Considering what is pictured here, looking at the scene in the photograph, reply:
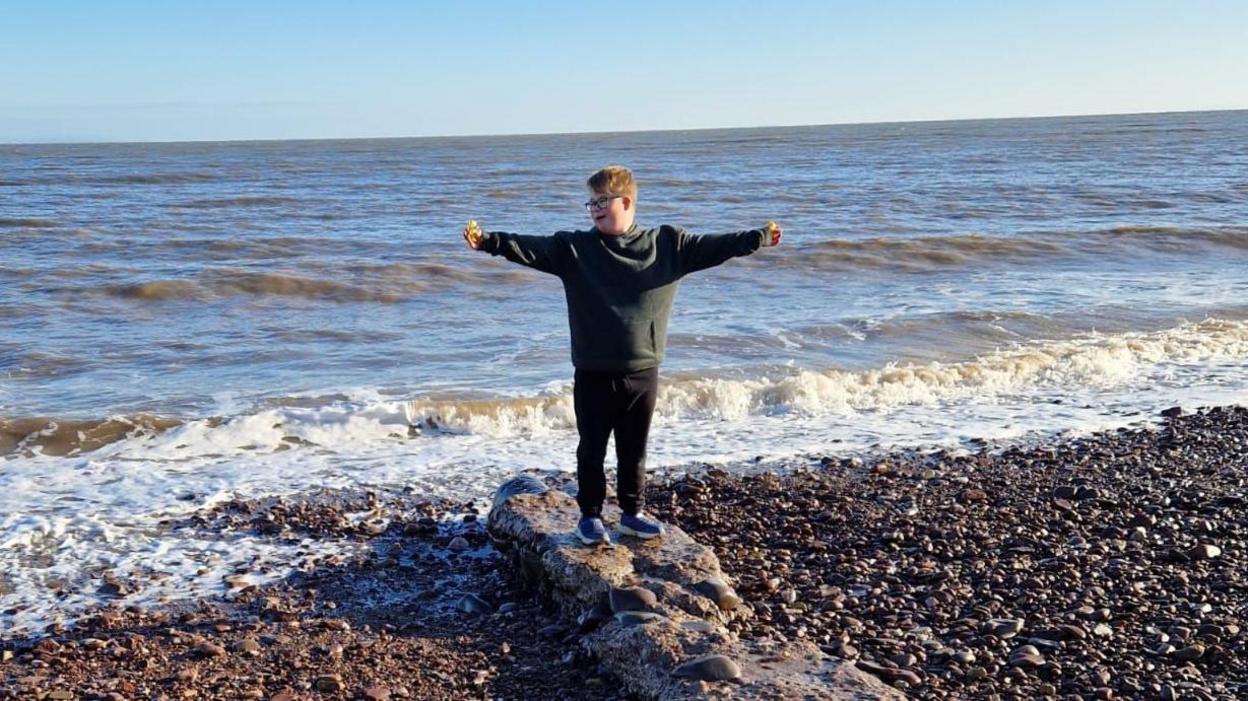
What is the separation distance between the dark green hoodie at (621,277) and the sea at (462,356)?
2356mm

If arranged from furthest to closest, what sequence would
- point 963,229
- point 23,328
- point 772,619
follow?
point 963,229 < point 23,328 < point 772,619

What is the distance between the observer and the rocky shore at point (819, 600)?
188 inches

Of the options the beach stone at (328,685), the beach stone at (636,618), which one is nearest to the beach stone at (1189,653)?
the beach stone at (636,618)

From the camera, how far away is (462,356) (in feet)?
42.2

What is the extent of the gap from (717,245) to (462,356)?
25.3 ft

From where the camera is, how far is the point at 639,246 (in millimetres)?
5484

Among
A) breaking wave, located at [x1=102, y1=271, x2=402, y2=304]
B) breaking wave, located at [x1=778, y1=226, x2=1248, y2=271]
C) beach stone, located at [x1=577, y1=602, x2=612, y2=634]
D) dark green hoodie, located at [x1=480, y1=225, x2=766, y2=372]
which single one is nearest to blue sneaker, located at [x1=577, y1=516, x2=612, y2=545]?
beach stone, located at [x1=577, y1=602, x2=612, y2=634]

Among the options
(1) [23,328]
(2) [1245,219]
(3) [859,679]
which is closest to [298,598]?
(3) [859,679]

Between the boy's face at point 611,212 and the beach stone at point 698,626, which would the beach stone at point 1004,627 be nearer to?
the beach stone at point 698,626

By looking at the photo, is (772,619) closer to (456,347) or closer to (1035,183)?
(456,347)

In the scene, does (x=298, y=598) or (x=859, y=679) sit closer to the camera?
(x=859, y=679)

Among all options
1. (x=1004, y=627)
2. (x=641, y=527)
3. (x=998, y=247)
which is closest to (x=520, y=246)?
(x=641, y=527)

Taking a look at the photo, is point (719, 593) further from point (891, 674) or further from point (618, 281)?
point (618, 281)

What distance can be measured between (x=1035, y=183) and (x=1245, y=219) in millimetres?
11570
